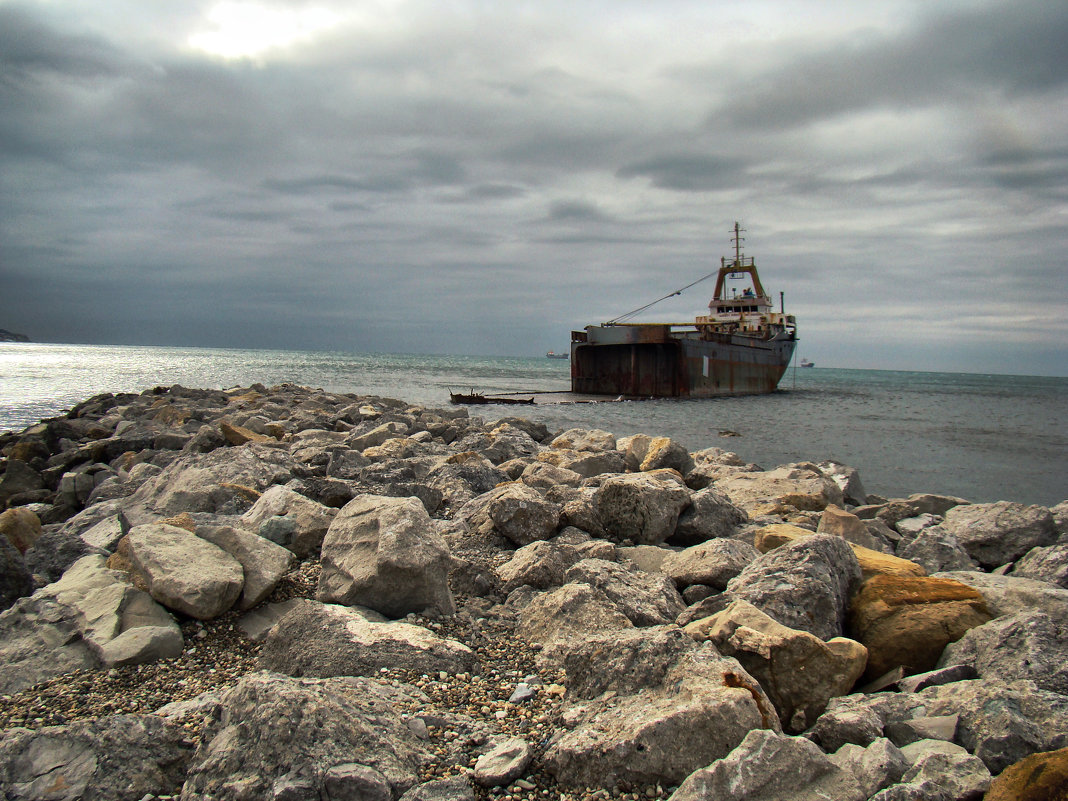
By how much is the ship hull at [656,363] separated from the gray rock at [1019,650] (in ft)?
95.1

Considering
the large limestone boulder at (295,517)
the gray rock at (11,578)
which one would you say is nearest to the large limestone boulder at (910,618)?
the large limestone boulder at (295,517)

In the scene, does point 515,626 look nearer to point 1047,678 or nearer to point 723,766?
point 723,766

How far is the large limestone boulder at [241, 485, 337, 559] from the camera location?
3742mm

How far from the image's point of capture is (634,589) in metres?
3.11

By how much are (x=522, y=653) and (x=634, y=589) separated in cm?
63

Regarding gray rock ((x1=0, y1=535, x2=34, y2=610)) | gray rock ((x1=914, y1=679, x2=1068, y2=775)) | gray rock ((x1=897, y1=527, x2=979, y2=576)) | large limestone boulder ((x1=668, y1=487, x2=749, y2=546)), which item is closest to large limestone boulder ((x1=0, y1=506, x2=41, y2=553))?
gray rock ((x1=0, y1=535, x2=34, y2=610))

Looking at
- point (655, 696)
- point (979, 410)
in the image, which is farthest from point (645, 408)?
point (655, 696)

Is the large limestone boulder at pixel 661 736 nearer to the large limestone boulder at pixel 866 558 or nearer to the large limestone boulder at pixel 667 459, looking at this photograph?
the large limestone boulder at pixel 866 558

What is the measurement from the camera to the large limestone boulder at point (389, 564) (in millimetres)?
3021

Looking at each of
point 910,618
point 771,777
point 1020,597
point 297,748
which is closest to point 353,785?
point 297,748

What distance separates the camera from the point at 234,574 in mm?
3064

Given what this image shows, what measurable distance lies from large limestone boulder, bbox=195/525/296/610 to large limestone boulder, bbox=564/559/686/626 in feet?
4.79

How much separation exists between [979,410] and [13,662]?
37.2 meters

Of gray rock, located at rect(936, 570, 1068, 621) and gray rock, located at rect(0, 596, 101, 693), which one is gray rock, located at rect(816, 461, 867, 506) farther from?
gray rock, located at rect(0, 596, 101, 693)
